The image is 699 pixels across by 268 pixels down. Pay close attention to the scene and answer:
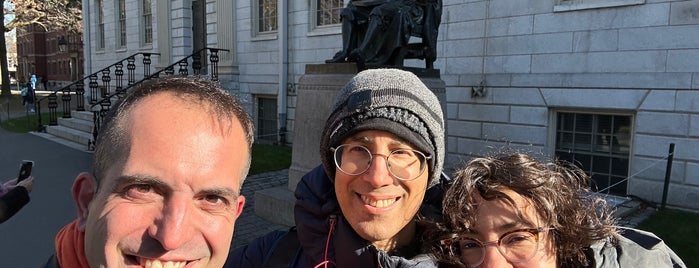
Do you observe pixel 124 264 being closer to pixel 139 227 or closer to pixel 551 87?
pixel 139 227

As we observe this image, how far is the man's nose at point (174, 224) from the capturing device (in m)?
1.22

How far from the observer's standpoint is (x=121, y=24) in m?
22.9

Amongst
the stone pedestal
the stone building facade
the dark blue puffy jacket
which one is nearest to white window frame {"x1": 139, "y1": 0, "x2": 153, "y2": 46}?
the stone building facade

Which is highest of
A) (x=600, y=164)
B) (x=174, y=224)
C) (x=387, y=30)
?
(x=387, y=30)

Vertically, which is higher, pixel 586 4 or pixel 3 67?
pixel 586 4

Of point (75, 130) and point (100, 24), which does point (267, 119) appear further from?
point (100, 24)

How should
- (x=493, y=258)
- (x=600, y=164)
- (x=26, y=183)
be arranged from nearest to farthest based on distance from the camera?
(x=493, y=258) < (x=26, y=183) < (x=600, y=164)

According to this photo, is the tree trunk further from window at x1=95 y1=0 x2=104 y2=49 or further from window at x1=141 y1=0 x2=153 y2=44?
window at x1=141 y1=0 x2=153 y2=44

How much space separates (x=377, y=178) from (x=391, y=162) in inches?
3.6

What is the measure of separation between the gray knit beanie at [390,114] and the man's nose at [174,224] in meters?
0.68

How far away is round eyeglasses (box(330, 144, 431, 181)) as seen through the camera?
5.65 ft

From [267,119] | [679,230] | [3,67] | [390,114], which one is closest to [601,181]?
[679,230]

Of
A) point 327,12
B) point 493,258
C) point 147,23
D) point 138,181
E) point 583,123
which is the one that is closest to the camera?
point 138,181

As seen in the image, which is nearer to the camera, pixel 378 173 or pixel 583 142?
pixel 378 173
